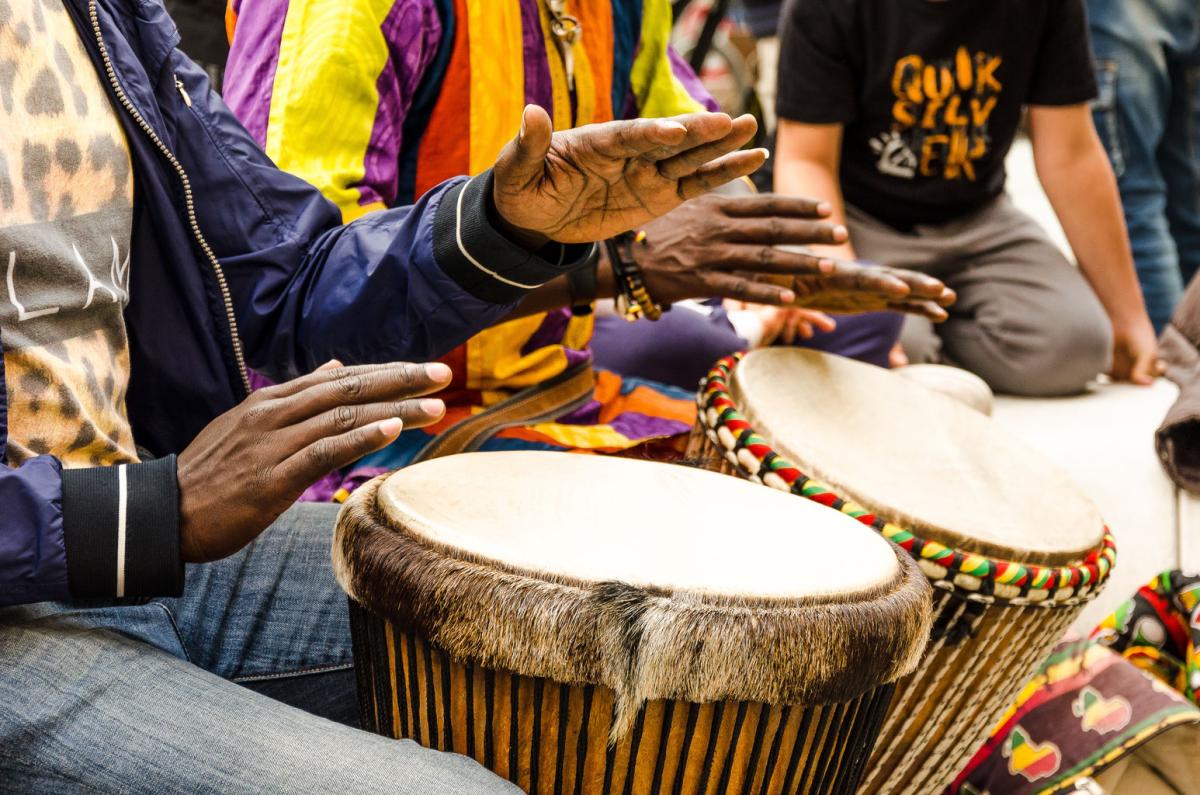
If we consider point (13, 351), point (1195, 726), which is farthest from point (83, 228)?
point (1195, 726)

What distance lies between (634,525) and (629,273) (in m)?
0.56

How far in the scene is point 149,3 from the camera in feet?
3.44

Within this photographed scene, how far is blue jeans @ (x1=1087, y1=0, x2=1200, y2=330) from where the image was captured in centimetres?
302

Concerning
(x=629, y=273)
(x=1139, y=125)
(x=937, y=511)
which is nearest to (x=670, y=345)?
(x=629, y=273)

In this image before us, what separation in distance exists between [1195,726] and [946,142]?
131 cm

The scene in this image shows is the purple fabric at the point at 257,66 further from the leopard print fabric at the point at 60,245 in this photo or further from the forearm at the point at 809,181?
the forearm at the point at 809,181

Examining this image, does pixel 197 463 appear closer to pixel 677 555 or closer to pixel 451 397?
pixel 677 555

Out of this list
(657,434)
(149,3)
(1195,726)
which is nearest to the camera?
(149,3)

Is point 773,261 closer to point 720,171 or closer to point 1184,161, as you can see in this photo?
point 720,171

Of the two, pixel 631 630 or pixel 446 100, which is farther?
pixel 446 100

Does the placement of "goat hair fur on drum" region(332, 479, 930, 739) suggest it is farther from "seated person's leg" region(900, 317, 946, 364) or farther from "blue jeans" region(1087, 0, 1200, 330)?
"blue jeans" region(1087, 0, 1200, 330)

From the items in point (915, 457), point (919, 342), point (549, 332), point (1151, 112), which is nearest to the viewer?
point (915, 457)

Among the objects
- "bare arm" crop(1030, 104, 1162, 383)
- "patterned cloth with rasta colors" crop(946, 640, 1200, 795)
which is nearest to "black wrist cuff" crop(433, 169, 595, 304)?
"patterned cloth with rasta colors" crop(946, 640, 1200, 795)

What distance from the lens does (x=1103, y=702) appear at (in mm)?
1408
